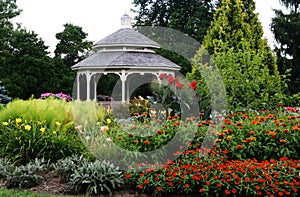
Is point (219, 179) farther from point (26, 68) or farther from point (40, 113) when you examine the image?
point (26, 68)

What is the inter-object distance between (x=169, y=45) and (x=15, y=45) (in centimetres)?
849

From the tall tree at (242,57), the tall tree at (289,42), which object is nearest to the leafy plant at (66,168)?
the tall tree at (242,57)

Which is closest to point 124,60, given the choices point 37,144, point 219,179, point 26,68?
point 26,68

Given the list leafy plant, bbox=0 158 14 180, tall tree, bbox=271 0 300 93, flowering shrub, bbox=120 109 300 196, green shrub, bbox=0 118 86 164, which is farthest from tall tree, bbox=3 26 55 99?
flowering shrub, bbox=120 109 300 196

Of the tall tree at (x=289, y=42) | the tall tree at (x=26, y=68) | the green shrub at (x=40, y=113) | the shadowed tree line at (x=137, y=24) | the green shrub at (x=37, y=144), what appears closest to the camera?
the green shrub at (x=37, y=144)

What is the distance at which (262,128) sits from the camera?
683cm

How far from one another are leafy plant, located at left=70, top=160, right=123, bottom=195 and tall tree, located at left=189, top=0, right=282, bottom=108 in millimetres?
4233

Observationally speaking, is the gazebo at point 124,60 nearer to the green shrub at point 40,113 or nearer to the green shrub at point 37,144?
the green shrub at point 40,113

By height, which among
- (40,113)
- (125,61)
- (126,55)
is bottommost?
(40,113)

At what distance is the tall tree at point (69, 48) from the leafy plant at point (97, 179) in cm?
1870

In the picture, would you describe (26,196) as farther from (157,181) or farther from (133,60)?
(133,60)

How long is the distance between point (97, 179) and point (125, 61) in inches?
480

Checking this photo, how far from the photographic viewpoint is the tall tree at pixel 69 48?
24.4 m

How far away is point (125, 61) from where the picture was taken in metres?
17.7
